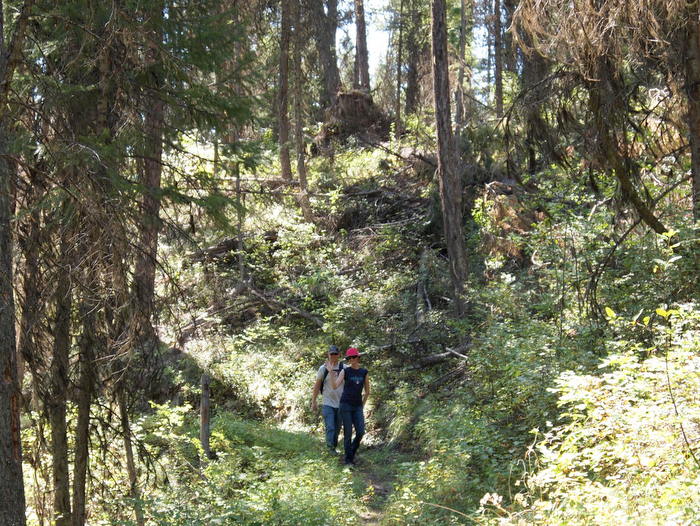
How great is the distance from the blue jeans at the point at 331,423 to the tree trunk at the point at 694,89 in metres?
5.92

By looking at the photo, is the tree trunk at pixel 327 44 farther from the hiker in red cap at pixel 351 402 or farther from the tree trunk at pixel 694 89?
the tree trunk at pixel 694 89

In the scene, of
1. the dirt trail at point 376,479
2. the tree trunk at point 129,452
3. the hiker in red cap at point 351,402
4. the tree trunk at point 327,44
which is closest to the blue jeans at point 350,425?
the hiker in red cap at point 351,402

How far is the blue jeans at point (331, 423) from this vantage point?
10883 mm

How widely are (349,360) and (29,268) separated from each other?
196 inches

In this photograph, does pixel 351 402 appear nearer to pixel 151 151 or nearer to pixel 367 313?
pixel 151 151

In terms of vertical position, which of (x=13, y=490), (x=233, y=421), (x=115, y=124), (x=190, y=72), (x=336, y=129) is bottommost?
(x=233, y=421)

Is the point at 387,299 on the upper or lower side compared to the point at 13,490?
upper

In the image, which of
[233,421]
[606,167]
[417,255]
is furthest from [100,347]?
[417,255]

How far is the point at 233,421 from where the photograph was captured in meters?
13.4

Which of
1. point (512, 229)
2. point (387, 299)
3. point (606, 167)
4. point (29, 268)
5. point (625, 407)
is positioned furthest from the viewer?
point (387, 299)

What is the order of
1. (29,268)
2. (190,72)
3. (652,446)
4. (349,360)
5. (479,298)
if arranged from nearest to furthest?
(652,446) < (29,268) < (190,72) < (349,360) < (479,298)

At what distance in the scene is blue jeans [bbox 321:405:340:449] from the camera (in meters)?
10.9

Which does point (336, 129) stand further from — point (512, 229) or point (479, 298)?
point (479, 298)

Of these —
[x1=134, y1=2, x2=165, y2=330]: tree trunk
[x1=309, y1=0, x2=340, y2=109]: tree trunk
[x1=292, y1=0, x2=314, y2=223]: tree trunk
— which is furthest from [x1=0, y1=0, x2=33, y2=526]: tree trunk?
[x1=309, y1=0, x2=340, y2=109]: tree trunk
